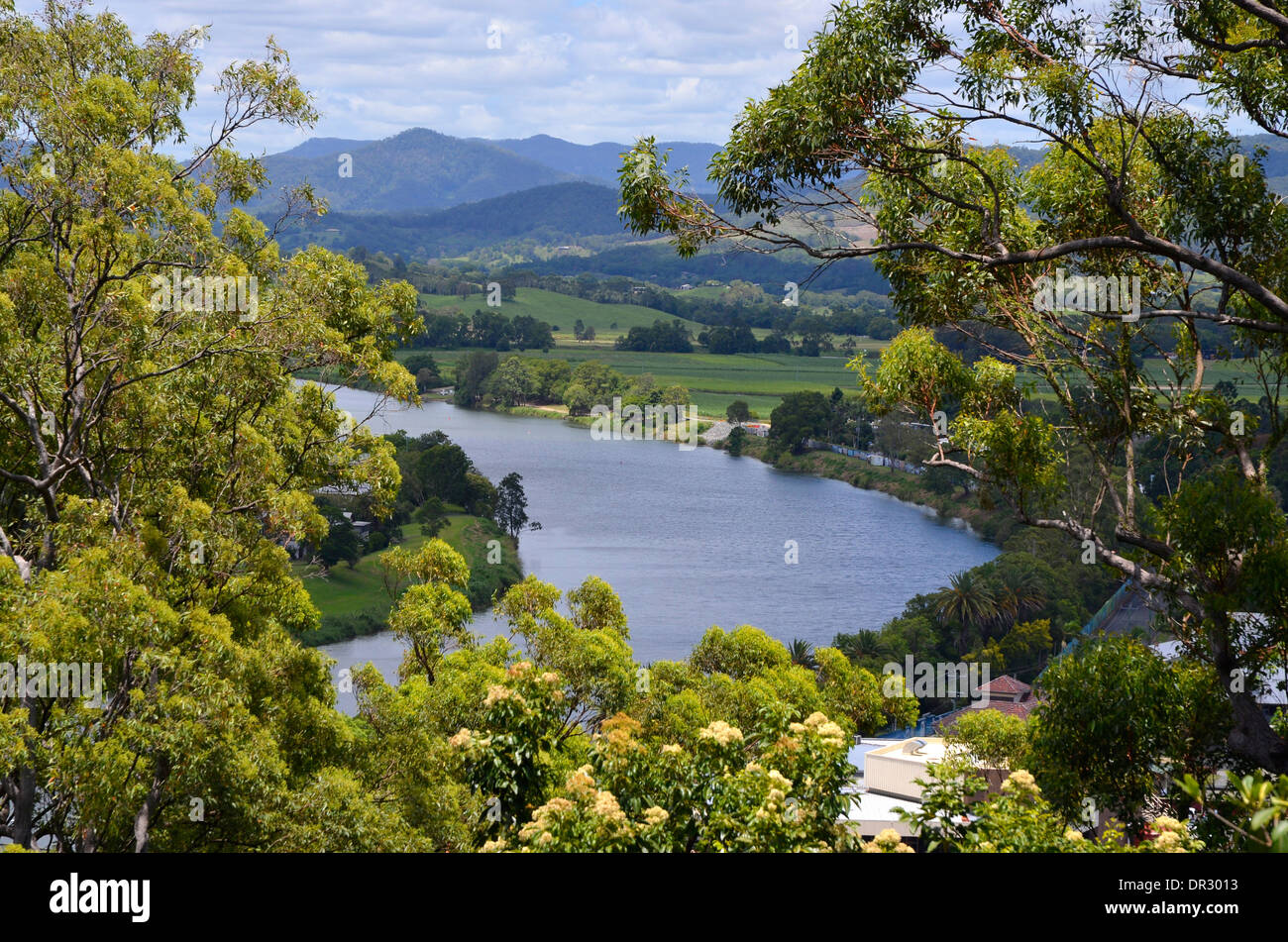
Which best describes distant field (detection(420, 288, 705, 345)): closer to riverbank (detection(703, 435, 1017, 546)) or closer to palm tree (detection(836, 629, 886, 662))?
riverbank (detection(703, 435, 1017, 546))

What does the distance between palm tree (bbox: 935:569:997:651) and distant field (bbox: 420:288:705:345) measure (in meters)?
103

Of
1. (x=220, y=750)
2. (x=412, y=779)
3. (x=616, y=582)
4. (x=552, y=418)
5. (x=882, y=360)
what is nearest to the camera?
(x=220, y=750)

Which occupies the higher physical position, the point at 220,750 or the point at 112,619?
the point at 112,619

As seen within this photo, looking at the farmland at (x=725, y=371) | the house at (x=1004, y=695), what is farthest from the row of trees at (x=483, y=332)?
the house at (x=1004, y=695)

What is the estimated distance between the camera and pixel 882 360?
10.2m

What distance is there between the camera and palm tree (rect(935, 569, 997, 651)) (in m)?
49.9

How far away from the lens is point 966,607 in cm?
4994

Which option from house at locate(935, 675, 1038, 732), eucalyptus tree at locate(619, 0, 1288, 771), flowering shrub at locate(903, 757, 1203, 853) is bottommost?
house at locate(935, 675, 1038, 732)

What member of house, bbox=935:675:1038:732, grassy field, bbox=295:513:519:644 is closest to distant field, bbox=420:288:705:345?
grassy field, bbox=295:513:519:644

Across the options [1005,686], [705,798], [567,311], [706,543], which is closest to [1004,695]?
[1005,686]

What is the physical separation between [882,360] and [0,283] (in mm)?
8761

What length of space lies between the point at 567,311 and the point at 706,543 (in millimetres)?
98907
